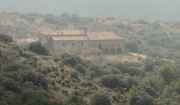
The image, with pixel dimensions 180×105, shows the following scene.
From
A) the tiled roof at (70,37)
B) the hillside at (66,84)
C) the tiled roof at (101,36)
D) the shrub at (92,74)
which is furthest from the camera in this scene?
the tiled roof at (101,36)

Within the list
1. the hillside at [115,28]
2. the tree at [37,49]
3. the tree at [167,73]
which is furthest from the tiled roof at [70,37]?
the tree at [167,73]

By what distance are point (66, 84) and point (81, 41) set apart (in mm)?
37275

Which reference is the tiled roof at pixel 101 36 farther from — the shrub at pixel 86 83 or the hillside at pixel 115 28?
the shrub at pixel 86 83

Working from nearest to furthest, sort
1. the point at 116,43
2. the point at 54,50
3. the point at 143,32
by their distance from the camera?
the point at 54,50 < the point at 116,43 < the point at 143,32

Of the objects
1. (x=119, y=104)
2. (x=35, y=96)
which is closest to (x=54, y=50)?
(x=119, y=104)

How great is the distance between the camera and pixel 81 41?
74.6 m

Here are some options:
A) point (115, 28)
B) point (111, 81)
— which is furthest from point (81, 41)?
point (115, 28)

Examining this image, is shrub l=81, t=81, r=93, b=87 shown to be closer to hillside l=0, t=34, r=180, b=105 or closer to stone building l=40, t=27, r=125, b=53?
hillside l=0, t=34, r=180, b=105

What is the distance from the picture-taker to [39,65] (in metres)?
41.2

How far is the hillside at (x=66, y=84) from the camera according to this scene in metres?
29.3

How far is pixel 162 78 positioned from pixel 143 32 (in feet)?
227

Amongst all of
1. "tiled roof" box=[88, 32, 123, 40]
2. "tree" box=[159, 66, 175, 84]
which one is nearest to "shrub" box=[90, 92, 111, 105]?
"tree" box=[159, 66, 175, 84]

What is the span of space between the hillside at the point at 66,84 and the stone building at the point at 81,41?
19818 mm

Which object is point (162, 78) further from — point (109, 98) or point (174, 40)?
point (174, 40)
